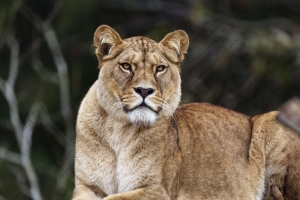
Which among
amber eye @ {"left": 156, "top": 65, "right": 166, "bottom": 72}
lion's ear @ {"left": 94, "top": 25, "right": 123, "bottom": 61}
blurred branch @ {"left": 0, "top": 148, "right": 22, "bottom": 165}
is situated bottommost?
amber eye @ {"left": 156, "top": 65, "right": 166, "bottom": 72}

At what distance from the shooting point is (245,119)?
30.2ft

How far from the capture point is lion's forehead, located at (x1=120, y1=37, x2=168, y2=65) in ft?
26.1

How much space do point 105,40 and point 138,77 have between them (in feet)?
1.59

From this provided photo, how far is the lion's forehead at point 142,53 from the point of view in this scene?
796 centimetres

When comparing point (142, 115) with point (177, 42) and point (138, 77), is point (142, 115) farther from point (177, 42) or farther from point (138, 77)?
point (177, 42)

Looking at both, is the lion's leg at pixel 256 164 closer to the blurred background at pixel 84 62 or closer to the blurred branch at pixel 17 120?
the blurred background at pixel 84 62

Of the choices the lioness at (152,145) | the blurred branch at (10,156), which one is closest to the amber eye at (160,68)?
the lioness at (152,145)

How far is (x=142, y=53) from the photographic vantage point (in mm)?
7984

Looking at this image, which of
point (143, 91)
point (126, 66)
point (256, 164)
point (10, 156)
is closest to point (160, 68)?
point (126, 66)

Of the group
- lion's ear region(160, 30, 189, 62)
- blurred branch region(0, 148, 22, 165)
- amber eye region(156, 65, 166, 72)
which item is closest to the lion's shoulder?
lion's ear region(160, 30, 189, 62)

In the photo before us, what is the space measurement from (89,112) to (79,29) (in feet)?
29.8

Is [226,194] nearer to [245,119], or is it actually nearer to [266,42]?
[245,119]

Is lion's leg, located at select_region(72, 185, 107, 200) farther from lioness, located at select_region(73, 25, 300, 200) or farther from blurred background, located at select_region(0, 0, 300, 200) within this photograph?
blurred background, located at select_region(0, 0, 300, 200)

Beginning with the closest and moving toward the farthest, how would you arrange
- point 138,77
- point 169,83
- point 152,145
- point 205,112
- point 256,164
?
point 138,77 → point 169,83 → point 152,145 → point 256,164 → point 205,112
